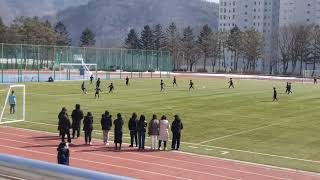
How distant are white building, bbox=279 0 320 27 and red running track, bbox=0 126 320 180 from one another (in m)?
162

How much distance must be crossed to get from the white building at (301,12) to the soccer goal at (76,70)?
107013 mm

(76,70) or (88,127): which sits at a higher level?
(76,70)

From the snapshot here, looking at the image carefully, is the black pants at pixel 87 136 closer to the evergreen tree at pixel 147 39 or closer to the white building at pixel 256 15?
the evergreen tree at pixel 147 39

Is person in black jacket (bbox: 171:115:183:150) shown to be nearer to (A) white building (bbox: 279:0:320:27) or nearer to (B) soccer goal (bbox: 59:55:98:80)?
(B) soccer goal (bbox: 59:55:98:80)

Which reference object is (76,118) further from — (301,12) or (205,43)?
(301,12)

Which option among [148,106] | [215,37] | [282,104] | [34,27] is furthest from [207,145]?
[215,37]

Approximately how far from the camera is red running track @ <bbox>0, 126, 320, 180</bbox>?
17.0m

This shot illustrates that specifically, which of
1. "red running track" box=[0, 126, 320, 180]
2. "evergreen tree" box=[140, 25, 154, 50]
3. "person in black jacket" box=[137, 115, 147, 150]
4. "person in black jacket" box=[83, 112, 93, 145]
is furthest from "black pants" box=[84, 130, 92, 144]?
"evergreen tree" box=[140, 25, 154, 50]

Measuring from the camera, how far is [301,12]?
178750mm

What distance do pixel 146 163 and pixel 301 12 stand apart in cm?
17026

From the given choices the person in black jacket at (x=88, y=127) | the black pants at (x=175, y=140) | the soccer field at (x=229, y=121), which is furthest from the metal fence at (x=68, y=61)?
the black pants at (x=175, y=140)

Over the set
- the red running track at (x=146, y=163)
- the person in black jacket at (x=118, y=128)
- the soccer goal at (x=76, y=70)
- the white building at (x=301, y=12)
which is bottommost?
the red running track at (x=146, y=163)

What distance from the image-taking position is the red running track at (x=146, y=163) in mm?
16969

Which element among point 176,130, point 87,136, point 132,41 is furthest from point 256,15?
point 87,136
